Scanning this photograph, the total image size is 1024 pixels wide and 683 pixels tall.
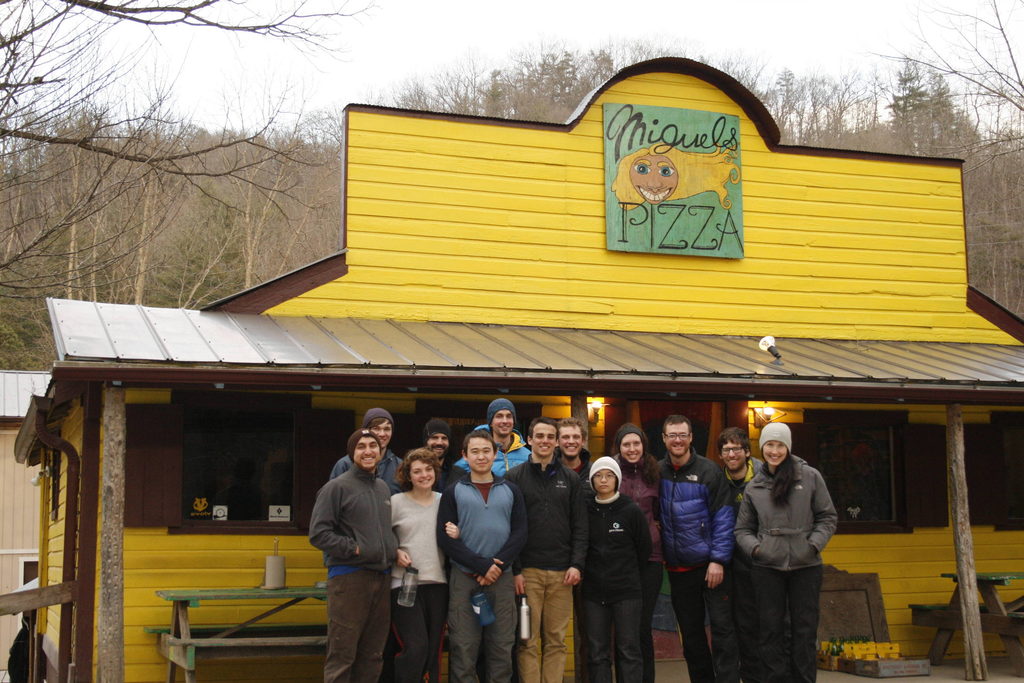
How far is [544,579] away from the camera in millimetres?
7473

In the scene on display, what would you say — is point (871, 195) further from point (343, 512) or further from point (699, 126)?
→ point (343, 512)

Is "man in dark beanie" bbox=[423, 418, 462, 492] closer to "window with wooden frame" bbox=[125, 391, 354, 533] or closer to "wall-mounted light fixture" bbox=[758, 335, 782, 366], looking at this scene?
"window with wooden frame" bbox=[125, 391, 354, 533]

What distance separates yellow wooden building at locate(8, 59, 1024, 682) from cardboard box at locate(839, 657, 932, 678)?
4.47 ft

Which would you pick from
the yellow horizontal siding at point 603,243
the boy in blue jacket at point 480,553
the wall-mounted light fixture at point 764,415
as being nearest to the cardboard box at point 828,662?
the wall-mounted light fixture at point 764,415

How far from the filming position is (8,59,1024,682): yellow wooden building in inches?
352

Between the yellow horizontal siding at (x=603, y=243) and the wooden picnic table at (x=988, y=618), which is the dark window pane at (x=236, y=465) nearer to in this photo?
the yellow horizontal siding at (x=603, y=243)

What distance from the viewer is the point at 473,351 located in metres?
9.47

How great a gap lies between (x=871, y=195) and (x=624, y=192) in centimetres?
294

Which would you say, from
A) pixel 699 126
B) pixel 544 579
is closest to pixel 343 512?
pixel 544 579

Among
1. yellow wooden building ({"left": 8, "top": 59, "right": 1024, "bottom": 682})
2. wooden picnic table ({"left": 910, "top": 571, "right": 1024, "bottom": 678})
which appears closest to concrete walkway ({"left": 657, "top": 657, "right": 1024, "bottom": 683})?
wooden picnic table ({"left": 910, "top": 571, "right": 1024, "bottom": 678})

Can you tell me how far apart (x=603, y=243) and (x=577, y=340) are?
1310 mm

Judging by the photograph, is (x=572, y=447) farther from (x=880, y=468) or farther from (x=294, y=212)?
(x=294, y=212)

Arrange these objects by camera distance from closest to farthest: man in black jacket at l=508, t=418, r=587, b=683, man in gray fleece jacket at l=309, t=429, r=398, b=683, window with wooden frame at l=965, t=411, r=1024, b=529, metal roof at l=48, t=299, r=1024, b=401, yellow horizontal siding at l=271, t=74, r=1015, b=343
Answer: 1. man in gray fleece jacket at l=309, t=429, r=398, b=683
2. man in black jacket at l=508, t=418, r=587, b=683
3. metal roof at l=48, t=299, r=1024, b=401
4. yellow horizontal siding at l=271, t=74, r=1015, b=343
5. window with wooden frame at l=965, t=411, r=1024, b=529

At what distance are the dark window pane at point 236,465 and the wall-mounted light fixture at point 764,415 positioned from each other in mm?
4502
